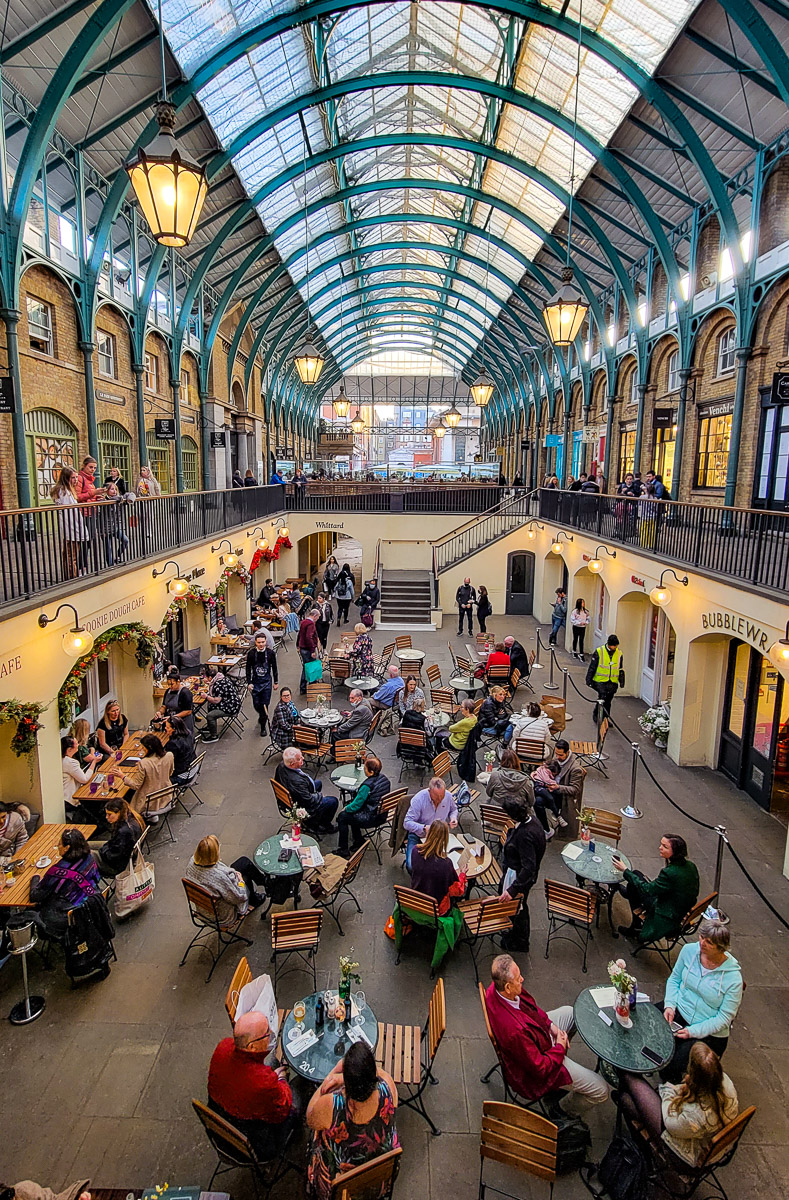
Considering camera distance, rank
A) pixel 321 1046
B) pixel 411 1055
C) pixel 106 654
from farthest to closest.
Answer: pixel 106 654 < pixel 411 1055 < pixel 321 1046

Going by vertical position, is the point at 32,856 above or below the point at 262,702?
above

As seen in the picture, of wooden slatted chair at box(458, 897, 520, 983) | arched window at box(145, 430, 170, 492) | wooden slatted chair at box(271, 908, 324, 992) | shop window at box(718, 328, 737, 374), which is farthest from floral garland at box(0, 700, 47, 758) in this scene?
shop window at box(718, 328, 737, 374)

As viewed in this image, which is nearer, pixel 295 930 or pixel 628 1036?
pixel 628 1036

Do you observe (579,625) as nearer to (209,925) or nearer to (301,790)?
(301,790)

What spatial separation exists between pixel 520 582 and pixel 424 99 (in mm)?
15983

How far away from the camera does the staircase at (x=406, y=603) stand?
2175 cm

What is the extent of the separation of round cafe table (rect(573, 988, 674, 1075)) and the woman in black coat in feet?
5.02

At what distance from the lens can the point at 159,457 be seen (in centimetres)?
1878

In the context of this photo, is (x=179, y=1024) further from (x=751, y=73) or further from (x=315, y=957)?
(x=751, y=73)

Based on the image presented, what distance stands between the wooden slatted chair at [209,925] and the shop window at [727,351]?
46.1 ft

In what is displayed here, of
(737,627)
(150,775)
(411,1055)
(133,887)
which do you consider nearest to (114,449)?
(150,775)

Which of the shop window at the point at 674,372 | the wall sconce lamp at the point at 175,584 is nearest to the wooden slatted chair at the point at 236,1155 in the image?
the wall sconce lamp at the point at 175,584

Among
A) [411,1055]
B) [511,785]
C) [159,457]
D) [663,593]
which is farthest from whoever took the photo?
[159,457]

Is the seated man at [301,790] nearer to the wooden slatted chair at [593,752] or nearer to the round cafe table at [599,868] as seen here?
the round cafe table at [599,868]
